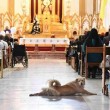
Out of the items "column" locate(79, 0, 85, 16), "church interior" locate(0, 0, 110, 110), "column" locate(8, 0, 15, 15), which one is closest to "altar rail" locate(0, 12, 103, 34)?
"church interior" locate(0, 0, 110, 110)

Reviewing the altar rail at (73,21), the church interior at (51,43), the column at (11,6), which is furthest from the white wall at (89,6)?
the column at (11,6)

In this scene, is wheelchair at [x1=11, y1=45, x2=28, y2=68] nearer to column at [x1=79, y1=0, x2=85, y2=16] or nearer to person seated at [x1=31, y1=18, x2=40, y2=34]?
person seated at [x1=31, y1=18, x2=40, y2=34]

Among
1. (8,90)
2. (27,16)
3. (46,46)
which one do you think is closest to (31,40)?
(46,46)

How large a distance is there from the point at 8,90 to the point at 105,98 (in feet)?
7.26

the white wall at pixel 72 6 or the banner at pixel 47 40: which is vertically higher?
the white wall at pixel 72 6

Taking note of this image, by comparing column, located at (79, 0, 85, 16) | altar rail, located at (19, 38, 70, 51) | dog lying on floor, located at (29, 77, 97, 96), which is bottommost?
dog lying on floor, located at (29, 77, 97, 96)

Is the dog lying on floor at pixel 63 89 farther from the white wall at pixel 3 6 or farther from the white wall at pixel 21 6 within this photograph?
the white wall at pixel 3 6

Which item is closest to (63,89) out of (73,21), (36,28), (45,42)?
(45,42)

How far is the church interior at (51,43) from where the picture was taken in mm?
11156

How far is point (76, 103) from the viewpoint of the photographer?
7.00 m

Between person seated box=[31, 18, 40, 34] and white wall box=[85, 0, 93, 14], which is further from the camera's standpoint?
white wall box=[85, 0, 93, 14]

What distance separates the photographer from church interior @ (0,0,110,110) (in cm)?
1116

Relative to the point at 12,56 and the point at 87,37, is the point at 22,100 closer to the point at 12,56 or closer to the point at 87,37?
the point at 87,37

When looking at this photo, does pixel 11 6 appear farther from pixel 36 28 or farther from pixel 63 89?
pixel 63 89
